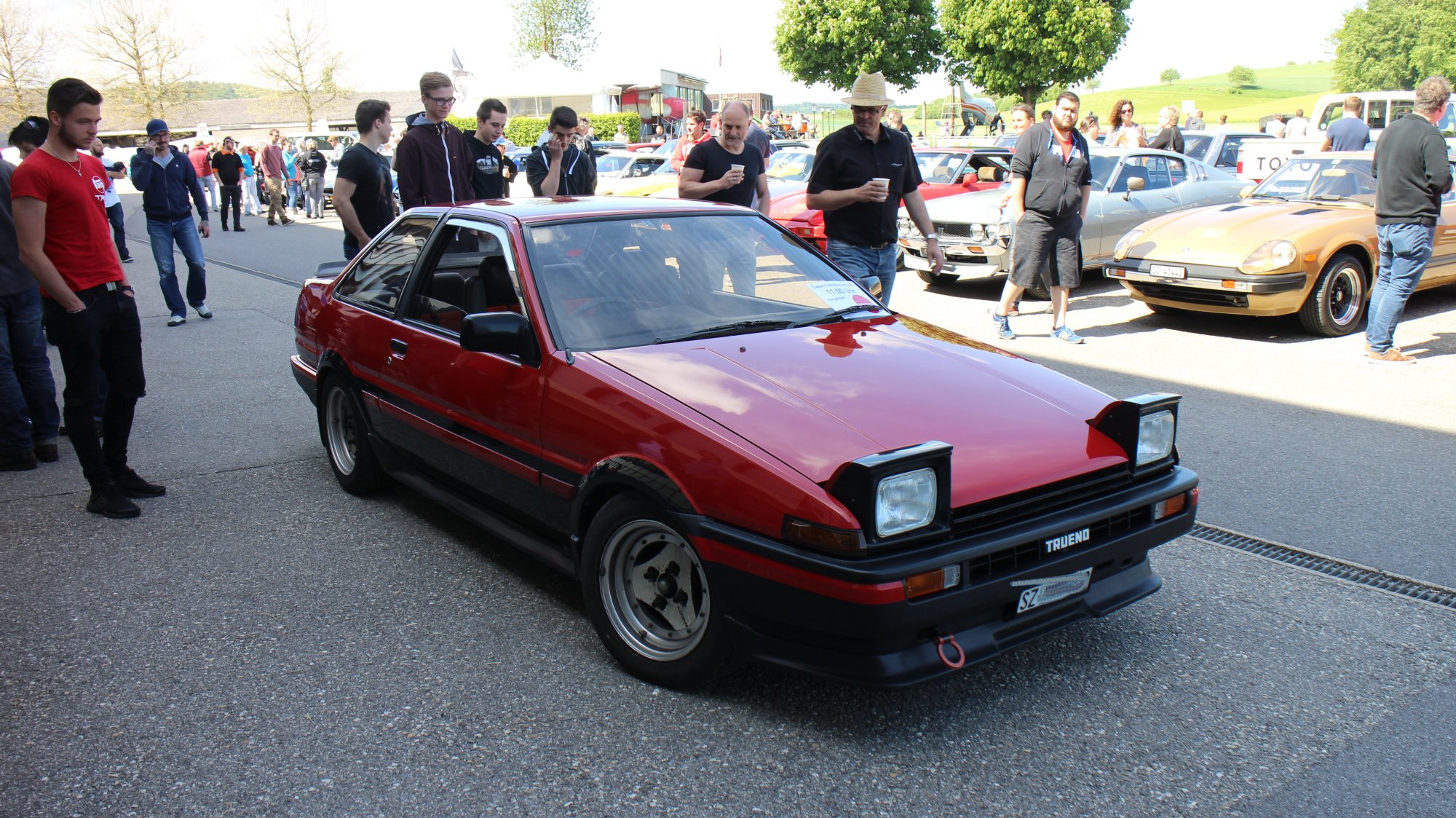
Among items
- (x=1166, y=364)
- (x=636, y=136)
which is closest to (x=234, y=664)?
(x=1166, y=364)

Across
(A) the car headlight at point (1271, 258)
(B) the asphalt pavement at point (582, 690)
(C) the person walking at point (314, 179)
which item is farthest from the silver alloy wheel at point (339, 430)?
(C) the person walking at point (314, 179)

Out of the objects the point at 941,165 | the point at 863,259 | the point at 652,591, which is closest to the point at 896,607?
the point at 652,591

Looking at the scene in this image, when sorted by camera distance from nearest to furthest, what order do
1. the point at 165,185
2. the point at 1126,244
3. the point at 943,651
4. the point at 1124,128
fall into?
the point at 943,651 < the point at 1126,244 < the point at 165,185 < the point at 1124,128

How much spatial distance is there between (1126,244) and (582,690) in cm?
763

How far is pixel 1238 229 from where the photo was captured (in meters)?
8.66

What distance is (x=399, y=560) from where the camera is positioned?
162 inches

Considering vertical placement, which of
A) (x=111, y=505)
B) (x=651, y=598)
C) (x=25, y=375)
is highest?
(x=25, y=375)

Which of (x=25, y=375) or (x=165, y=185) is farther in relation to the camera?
(x=165, y=185)

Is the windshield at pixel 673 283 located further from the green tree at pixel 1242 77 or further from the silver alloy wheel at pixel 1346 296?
the green tree at pixel 1242 77

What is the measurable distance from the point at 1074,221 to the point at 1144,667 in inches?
213

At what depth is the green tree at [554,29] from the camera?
8619 cm

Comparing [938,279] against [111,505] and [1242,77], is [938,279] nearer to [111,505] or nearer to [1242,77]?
[111,505]

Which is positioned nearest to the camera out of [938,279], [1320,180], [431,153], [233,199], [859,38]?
[431,153]

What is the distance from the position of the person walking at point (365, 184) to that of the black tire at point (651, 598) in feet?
14.4
